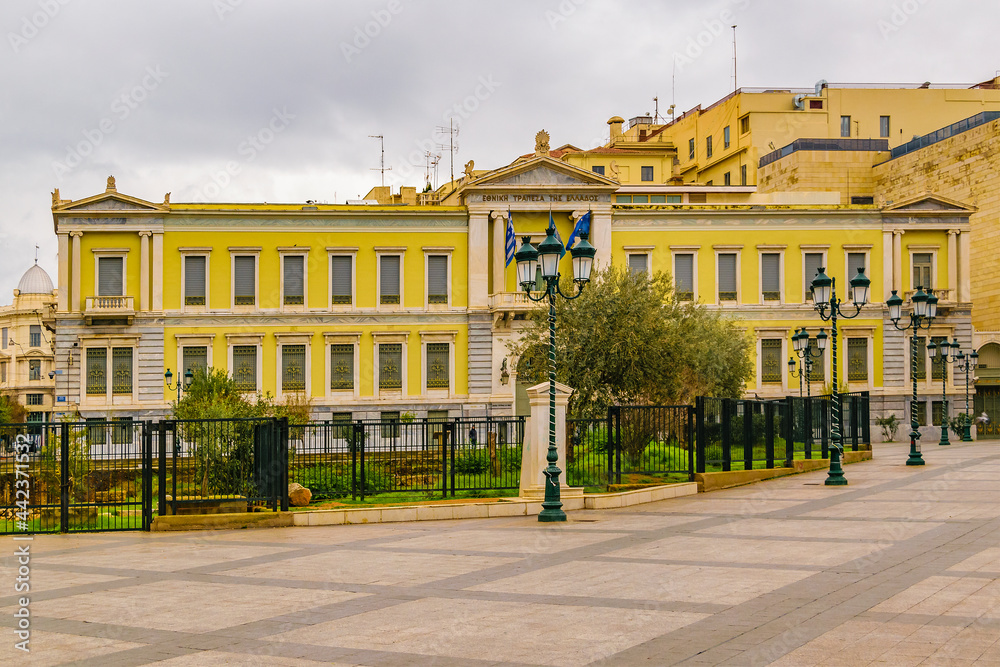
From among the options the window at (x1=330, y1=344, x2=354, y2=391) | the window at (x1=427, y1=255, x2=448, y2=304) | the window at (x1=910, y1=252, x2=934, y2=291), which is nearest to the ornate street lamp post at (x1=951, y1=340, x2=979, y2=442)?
the window at (x1=910, y1=252, x2=934, y2=291)

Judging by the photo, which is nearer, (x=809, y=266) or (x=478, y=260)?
(x=478, y=260)

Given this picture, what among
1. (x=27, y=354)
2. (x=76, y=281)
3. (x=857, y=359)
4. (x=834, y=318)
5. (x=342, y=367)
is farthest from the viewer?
(x=27, y=354)

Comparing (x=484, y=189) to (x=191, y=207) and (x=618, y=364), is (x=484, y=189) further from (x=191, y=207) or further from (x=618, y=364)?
(x=618, y=364)

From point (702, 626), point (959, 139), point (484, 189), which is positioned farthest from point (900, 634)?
point (959, 139)

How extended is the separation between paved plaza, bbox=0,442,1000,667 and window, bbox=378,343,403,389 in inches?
1264

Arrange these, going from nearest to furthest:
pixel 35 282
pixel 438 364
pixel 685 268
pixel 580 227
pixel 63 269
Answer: pixel 580 227 → pixel 63 269 → pixel 438 364 → pixel 685 268 → pixel 35 282

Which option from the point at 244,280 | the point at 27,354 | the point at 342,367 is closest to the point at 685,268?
the point at 342,367

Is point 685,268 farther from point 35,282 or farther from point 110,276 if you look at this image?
point 35,282

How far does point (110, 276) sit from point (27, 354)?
179 ft

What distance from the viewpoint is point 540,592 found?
1055 centimetres

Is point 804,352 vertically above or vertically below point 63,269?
below

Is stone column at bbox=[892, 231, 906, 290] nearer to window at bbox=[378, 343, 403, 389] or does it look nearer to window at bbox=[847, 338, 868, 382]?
window at bbox=[847, 338, 868, 382]

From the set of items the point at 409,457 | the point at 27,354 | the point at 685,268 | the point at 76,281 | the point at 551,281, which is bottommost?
the point at 409,457

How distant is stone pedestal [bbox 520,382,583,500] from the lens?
19297 millimetres
